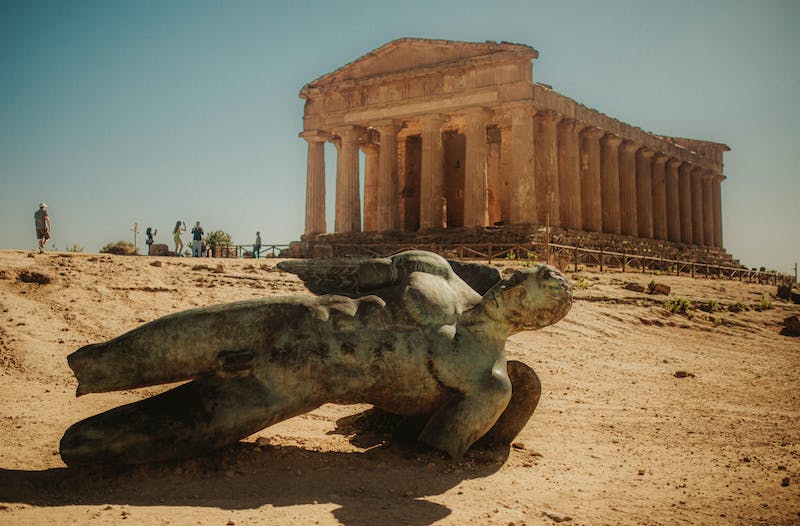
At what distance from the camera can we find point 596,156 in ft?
118

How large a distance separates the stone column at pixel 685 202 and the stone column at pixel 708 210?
2522 mm

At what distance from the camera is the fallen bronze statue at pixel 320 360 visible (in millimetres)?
3752

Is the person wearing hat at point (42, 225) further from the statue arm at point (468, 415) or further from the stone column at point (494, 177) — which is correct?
the stone column at point (494, 177)

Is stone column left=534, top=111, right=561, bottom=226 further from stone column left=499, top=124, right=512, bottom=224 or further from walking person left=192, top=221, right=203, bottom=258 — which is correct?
walking person left=192, top=221, right=203, bottom=258

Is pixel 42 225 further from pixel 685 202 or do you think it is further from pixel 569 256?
pixel 685 202

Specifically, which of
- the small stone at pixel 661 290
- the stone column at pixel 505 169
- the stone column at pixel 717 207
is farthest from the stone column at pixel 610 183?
the small stone at pixel 661 290

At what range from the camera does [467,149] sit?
31234mm

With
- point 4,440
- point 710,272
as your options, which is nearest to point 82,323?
point 4,440

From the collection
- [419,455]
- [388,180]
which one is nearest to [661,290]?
[419,455]

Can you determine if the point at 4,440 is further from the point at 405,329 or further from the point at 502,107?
the point at 502,107

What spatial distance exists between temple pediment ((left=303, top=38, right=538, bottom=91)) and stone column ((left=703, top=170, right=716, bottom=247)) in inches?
1026

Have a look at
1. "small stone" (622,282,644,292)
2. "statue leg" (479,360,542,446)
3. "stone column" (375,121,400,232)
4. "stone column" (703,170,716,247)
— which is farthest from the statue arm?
"stone column" (703,170,716,247)

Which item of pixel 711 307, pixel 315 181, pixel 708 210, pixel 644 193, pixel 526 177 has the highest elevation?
pixel 315 181

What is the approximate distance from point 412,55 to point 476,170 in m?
6.94
